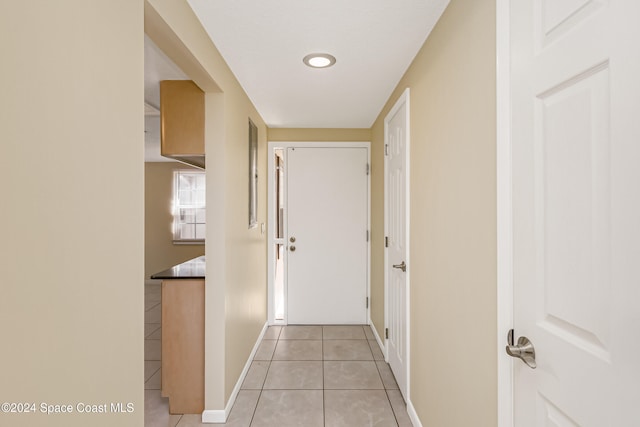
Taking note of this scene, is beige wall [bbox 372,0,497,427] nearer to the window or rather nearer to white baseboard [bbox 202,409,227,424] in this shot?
white baseboard [bbox 202,409,227,424]

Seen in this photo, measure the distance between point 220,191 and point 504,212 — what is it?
1.67 metres

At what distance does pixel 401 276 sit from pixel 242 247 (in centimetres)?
129

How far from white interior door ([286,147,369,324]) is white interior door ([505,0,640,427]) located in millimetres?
2911

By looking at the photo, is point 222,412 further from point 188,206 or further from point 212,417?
point 188,206

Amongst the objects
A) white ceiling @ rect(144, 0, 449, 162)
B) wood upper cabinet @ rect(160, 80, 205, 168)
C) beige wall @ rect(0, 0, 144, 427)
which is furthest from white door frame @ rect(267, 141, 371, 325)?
beige wall @ rect(0, 0, 144, 427)

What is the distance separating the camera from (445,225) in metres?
1.62

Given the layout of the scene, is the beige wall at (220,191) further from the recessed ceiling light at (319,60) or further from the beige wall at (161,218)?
the beige wall at (161,218)

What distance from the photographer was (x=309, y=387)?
2545 mm

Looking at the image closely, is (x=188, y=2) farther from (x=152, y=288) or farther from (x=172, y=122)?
(x=152, y=288)

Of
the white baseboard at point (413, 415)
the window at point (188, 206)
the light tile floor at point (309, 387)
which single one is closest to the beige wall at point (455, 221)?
the white baseboard at point (413, 415)

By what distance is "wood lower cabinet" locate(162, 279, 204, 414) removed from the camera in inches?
86.4

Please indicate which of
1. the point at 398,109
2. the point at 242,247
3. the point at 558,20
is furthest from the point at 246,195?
the point at 558,20

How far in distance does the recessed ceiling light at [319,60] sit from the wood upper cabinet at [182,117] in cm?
76

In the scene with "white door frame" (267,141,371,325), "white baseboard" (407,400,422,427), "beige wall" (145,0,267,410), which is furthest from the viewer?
"white door frame" (267,141,371,325)
